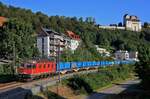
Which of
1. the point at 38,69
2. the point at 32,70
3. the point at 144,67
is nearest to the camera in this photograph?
the point at 144,67

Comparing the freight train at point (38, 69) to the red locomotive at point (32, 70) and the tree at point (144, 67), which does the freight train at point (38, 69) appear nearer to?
the red locomotive at point (32, 70)

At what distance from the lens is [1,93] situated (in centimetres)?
4953

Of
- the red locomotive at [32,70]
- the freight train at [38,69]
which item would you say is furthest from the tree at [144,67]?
the red locomotive at [32,70]

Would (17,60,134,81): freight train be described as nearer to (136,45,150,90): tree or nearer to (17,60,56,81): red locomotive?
(17,60,56,81): red locomotive

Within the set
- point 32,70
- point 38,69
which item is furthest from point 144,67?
point 32,70

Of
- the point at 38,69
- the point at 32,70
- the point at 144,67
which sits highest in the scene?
the point at 144,67

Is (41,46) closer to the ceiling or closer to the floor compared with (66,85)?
closer to the ceiling

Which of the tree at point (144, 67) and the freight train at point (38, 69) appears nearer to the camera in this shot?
the tree at point (144, 67)

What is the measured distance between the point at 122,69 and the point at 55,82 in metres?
60.9

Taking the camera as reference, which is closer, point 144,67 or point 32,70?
point 144,67

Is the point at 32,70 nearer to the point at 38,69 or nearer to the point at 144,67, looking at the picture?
the point at 38,69

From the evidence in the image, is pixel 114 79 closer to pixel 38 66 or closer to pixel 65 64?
pixel 65 64

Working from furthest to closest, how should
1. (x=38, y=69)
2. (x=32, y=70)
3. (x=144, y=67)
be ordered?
(x=38, y=69) → (x=32, y=70) → (x=144, y=67)

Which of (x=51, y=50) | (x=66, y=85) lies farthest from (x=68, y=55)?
(x=66, y=85)
